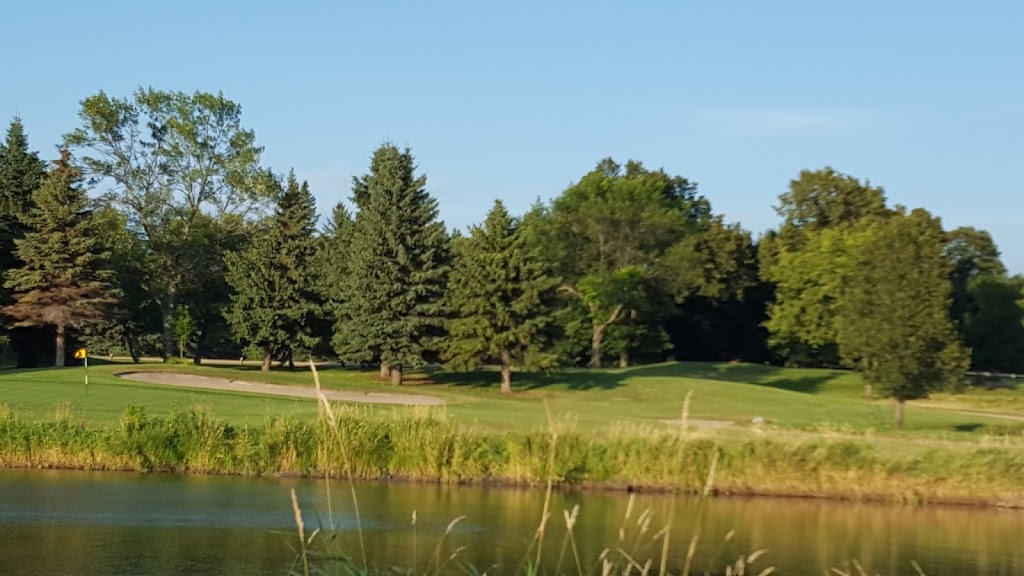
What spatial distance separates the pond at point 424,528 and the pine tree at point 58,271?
25.9m

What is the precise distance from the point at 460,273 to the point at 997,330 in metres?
39.9

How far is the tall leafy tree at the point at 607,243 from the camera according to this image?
65.4 m

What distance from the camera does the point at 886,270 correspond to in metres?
36.9

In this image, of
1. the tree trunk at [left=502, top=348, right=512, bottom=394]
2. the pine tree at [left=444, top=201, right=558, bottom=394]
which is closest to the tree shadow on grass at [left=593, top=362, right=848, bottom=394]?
the tree trunk at [left=502, top=348, right=512, bottom=394]

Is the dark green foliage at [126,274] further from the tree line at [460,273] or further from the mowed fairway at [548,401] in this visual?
the mowed fairway at [548,401]

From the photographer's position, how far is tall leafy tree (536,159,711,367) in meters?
65.4

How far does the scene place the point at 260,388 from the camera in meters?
43.8

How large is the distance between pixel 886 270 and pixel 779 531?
56.4 ft

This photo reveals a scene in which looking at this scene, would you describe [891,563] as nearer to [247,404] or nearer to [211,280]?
[247,404]

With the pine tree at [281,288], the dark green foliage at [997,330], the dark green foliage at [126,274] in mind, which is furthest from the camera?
the dark green foliage at [997,330]

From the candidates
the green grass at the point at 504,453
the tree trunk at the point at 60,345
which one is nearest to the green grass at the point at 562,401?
the green grass at the point at 504,453

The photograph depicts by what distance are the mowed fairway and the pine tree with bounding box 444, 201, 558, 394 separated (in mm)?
1637

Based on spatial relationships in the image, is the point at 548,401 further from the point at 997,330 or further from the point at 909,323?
the point at 997,330

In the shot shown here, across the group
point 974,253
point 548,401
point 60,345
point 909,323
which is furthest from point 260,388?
point 974,253
